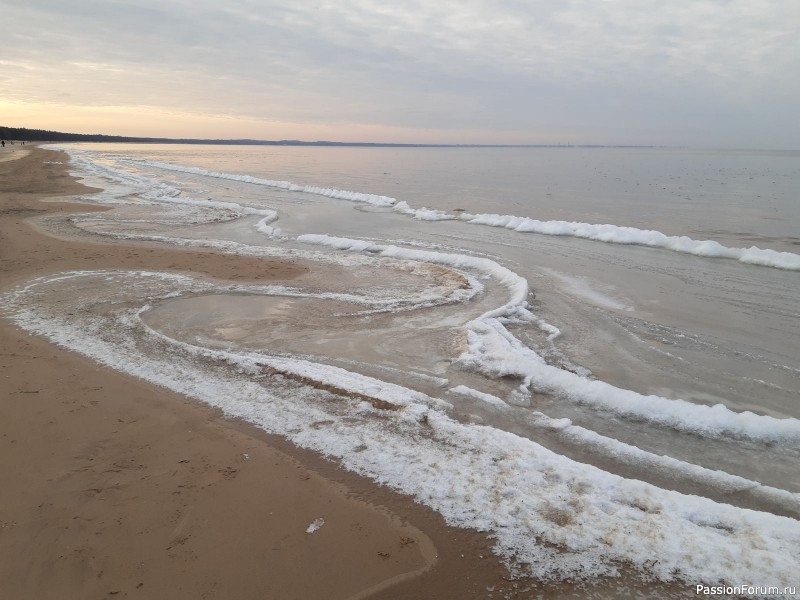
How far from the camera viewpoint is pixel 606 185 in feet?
117

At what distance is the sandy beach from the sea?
12.0 inches

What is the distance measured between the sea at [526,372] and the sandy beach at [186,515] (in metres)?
0.30

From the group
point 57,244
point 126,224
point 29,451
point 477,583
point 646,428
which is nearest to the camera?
point 477,583

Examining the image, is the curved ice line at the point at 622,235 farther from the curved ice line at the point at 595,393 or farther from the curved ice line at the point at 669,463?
the curved ice line at the point at 669,463

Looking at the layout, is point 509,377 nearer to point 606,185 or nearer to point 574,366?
point 574,366

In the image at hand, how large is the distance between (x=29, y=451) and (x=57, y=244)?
11379mm

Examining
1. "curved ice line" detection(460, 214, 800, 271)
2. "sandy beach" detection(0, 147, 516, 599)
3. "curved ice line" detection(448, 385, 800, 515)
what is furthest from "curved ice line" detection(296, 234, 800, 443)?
"curved ice line" detection(460, 214, 800, 271)

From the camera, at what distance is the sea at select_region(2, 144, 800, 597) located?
11.5 ft

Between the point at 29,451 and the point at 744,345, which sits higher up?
the point at 744,345

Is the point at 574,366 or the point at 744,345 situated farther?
the point at 744,345

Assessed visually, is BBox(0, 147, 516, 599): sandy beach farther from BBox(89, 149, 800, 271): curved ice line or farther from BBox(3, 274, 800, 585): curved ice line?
BBox(89, 149, 800, 271): curved ice line

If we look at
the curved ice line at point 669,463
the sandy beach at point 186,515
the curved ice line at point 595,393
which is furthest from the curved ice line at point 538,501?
the curved ice line at point 595,393

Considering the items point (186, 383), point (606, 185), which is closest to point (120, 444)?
point (186, 383)

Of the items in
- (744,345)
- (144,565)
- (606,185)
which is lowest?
(144,565)
